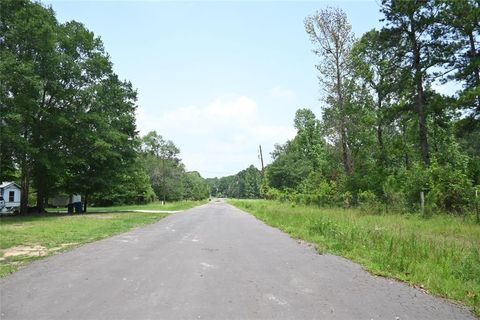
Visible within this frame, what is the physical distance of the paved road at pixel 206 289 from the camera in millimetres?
5773

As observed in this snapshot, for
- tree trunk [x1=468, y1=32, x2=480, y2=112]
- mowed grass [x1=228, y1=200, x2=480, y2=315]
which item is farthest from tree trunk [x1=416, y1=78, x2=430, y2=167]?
mowed grass [x1=228, y1=200, x2=480, y2=315]

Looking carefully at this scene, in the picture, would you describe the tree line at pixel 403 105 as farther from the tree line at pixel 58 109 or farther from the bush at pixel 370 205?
the tree line at pixel 58 109

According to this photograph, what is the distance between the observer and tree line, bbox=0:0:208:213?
26359mm

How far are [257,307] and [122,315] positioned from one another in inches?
73.2

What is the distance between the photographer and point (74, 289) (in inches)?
274

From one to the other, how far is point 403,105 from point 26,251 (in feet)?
84.6

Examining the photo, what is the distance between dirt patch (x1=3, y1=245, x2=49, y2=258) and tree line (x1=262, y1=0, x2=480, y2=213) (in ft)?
54.4

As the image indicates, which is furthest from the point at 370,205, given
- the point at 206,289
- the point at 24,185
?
the point at 24,185

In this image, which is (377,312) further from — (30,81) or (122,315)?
(30,81)

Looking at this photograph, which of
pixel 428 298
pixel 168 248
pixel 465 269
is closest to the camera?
pixel 428 298

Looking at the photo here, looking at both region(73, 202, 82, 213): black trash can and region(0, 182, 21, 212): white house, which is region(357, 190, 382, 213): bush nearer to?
region(73, 202, 82, 213): black trash can

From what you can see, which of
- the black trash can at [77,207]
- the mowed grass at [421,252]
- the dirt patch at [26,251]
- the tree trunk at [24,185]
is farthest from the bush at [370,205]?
the black trash can at [77,207]

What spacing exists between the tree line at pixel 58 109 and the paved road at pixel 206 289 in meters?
18.5

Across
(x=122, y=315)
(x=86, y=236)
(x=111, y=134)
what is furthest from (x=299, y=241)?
(x=111, y=134)
